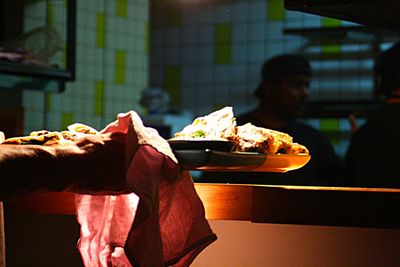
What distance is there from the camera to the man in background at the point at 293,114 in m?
3.87

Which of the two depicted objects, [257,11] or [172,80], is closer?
[257,11]

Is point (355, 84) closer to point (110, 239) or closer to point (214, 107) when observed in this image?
point (214, 107)

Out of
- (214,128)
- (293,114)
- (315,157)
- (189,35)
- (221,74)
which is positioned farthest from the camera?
(189,35)

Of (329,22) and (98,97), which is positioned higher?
(329,22)

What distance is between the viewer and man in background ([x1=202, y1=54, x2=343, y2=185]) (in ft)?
12.7

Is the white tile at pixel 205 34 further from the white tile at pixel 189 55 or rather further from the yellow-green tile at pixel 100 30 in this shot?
the yellow-green tile at pixel 100 30

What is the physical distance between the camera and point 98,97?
489cm

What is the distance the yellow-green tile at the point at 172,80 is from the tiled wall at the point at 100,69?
0.13 meters

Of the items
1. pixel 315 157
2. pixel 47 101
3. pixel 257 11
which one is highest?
pixel 257 11

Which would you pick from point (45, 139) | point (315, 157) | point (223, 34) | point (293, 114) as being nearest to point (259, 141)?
point (45, 139)

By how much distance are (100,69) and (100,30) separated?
0.69 ft

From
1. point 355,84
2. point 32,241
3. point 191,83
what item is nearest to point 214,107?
point 191,83

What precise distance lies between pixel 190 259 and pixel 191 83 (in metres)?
3.79

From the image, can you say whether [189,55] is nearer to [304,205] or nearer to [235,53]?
[235,53]
